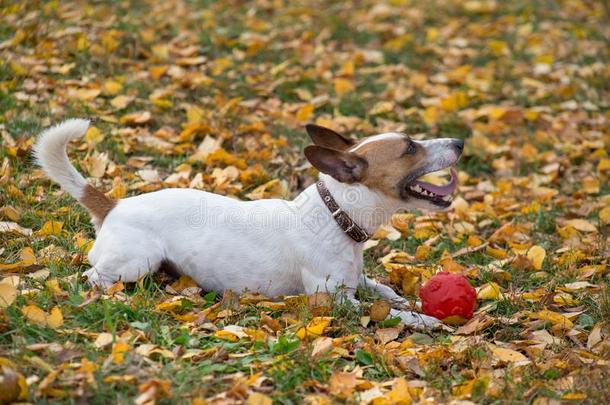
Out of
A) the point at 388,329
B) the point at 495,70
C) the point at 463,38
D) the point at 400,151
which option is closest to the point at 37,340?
the point at 388,329

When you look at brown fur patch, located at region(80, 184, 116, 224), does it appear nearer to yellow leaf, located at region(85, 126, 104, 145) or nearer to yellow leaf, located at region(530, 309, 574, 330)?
yellow leaf, located at region(85, 126, 104, 145)

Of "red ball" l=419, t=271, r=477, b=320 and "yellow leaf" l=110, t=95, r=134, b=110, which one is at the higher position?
"yellow leaf" l=110, t=95, r=134, b=110

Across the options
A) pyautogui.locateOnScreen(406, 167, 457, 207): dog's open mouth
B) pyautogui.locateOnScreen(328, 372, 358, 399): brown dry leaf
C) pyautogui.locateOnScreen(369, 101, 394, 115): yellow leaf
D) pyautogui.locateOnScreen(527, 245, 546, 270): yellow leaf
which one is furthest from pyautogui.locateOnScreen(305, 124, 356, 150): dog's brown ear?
pyautogui.locateOnScreen(369, 101, 394, 115): yellow leaf

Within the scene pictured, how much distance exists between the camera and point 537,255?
15.9 feet

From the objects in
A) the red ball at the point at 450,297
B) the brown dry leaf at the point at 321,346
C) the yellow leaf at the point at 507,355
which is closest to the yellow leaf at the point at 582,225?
the red ball at the point at 450,297

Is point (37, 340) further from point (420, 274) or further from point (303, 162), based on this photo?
point (303, 162)

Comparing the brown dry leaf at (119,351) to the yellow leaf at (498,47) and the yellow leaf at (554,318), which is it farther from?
the yellow leaf at (498,47)

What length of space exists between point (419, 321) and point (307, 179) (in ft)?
6.77

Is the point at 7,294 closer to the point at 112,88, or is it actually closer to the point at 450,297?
the point at 450,297

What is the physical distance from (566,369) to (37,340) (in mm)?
2245

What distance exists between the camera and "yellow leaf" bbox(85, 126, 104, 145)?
19.0 feet

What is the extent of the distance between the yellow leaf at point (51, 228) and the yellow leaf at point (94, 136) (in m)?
1.25

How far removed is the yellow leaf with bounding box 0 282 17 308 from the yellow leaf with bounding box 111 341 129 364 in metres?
0.60

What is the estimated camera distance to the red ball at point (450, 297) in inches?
161
